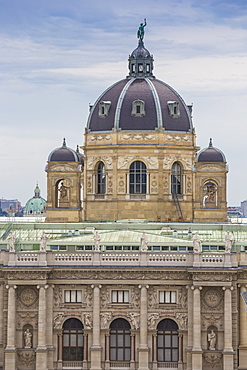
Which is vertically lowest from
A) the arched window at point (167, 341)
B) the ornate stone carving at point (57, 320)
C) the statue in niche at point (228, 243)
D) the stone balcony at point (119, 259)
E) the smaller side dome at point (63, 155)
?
the arched window at point (167, 341)

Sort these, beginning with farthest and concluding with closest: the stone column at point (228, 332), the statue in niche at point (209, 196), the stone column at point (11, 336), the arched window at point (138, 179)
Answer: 1. the statue in niche at point (209, 196)
2. the arched window at point (138, 179)
3. the stone column at point (11, 336)
4. the stone column at point (228, 332)

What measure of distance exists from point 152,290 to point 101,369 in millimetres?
8702

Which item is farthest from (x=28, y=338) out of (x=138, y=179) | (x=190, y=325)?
(x=138, y=179)

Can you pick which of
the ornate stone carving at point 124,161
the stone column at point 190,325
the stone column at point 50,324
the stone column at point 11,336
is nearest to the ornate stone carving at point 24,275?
the stone column at point 11,336

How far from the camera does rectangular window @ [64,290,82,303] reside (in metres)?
103

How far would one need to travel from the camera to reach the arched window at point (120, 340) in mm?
103375

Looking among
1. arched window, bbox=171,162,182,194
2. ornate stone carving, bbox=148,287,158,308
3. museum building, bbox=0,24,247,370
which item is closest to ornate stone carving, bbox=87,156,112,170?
arched window, bbox=171,162,182,194

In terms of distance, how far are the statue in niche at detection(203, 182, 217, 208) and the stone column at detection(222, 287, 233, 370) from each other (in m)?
27.9

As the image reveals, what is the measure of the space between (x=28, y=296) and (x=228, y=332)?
18709mm

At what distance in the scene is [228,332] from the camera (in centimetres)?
10131

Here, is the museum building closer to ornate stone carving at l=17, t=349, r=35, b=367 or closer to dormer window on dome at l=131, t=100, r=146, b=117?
ornate stone carving at l=17, t=349, r=35, b=367

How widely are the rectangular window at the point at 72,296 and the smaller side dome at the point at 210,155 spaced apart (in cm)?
2953

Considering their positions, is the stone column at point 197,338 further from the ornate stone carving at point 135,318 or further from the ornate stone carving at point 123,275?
the ornate stone carving at point 135,318

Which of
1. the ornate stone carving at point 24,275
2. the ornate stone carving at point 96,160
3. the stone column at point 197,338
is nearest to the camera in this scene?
the stone column at point 197,338
